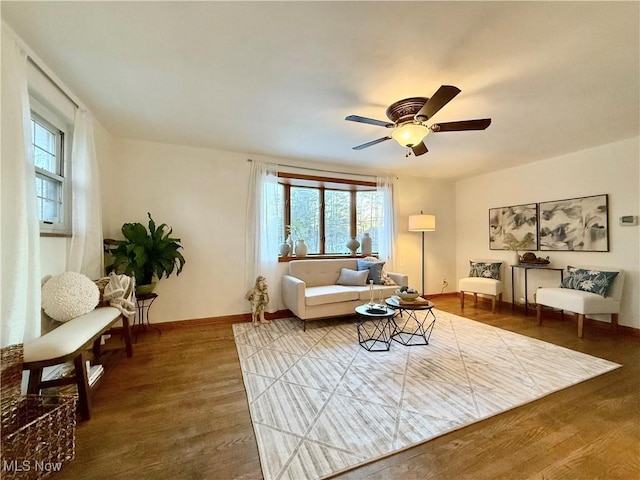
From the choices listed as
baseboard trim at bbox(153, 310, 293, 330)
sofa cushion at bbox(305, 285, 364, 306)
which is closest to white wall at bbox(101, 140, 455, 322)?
baseboard trim at bbox(153, 310, 293, 330)

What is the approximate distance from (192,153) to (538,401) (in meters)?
4.77

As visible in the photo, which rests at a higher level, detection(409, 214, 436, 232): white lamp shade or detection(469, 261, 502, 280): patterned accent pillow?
detection(409, 214, 436, 232): white lamp shade

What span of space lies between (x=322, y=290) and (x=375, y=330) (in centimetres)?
94

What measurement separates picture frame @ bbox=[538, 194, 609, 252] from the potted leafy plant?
5.81 m

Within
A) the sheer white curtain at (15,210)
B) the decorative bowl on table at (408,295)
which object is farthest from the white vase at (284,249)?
the sheer white curtain at (15,210)

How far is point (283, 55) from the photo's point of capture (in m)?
1.87

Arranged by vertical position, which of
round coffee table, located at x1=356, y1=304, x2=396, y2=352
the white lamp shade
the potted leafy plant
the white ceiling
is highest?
the white ceiling

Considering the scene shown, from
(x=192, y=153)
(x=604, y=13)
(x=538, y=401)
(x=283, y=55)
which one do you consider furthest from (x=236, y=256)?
(x=604, y=13)

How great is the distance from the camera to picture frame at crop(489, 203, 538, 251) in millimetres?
4547

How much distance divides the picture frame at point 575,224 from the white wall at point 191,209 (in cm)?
450

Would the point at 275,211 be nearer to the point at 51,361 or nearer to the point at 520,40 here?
the point at 51,361

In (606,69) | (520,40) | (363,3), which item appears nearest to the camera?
(363,3)

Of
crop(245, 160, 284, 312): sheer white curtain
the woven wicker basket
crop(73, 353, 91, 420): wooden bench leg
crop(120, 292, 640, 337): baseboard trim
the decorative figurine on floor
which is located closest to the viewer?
the woven wicker basket

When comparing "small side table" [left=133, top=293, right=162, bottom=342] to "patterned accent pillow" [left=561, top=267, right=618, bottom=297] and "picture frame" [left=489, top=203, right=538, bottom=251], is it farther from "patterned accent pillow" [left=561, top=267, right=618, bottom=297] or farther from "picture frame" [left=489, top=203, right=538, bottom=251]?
"picture frame" [left=489, top=203, right=538, bottom=251]
